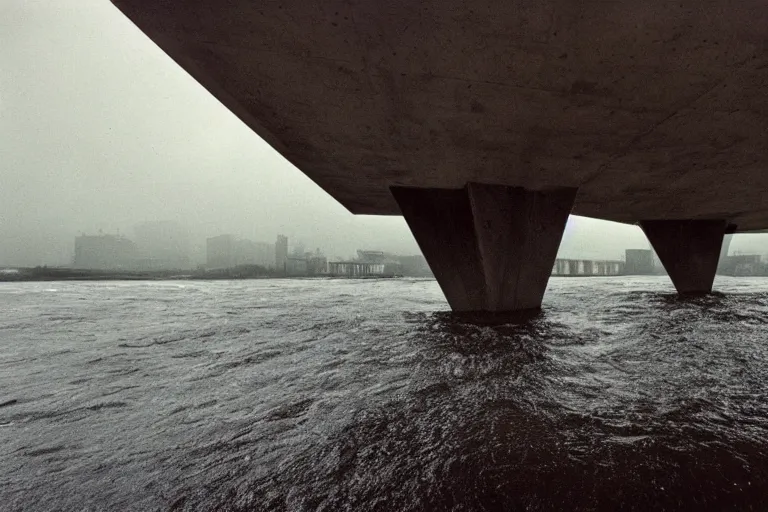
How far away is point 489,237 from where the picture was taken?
8070 millimetres

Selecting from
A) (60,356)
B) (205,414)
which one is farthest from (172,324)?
(205,414)

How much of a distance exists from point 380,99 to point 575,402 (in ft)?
13.8

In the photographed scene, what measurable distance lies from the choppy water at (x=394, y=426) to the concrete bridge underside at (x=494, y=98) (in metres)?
3.46

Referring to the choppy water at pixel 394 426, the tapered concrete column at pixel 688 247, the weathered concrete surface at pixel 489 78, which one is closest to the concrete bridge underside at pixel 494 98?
the weathered concrete surface at pixel 489 78

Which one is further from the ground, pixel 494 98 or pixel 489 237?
pixel 494 98

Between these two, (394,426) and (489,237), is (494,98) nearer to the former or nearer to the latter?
(394,426)

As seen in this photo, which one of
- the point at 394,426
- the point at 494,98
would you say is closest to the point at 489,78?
the point at 494,98

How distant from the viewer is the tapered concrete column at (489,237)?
8.04 m

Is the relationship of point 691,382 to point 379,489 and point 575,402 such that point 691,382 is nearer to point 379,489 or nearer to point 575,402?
point 575,402

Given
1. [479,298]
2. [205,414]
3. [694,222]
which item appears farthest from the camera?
[694,222]

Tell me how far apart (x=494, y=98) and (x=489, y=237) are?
426 centimetres

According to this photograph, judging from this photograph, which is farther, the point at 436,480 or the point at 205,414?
the point at 205,414

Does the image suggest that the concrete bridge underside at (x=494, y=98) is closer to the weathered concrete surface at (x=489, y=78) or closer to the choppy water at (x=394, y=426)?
the weathered concrete surface at (x=489, y=78)

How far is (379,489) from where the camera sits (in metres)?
2.01
